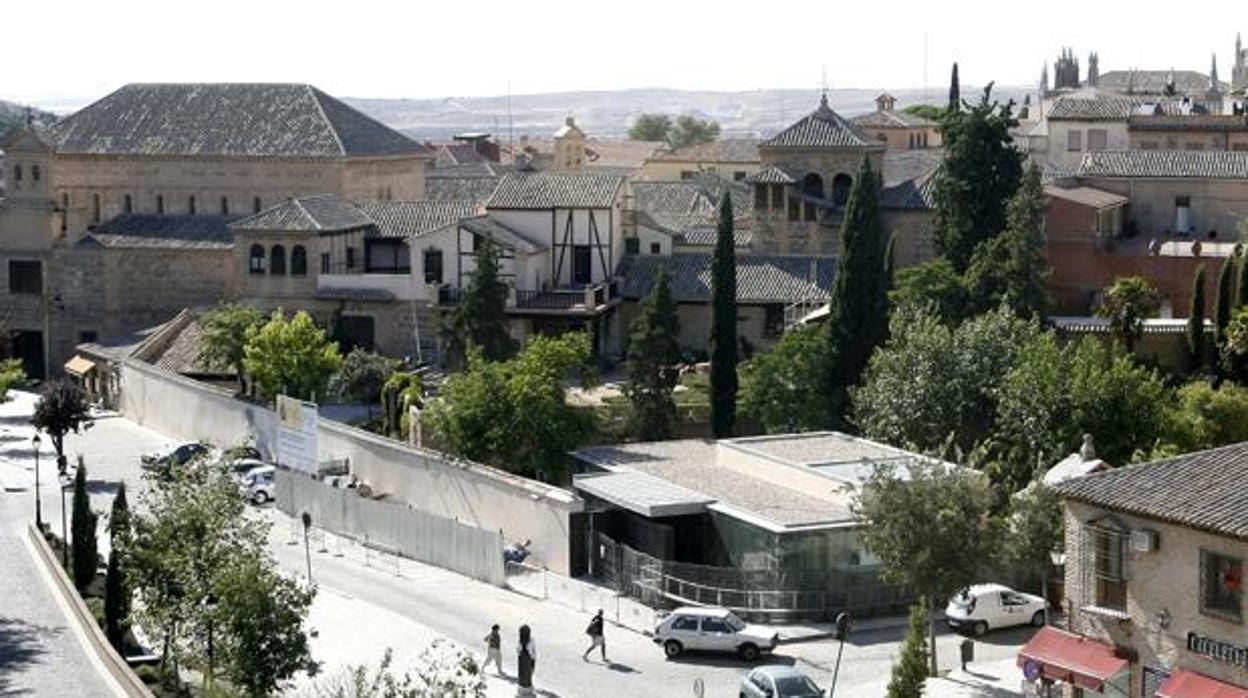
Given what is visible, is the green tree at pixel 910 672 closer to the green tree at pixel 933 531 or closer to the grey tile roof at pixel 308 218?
the green tree at pixel 933 531

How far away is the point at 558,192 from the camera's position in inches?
2714

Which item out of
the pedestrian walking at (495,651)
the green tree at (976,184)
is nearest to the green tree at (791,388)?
the green tree at (976,184)

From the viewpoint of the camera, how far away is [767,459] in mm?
48031

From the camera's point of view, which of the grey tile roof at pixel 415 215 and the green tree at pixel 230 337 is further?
the grey tile roof at pixel 415 215

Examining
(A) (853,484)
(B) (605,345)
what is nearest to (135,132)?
(B) (605,345)

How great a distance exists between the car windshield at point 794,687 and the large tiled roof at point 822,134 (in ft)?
124

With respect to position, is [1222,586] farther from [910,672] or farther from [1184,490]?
[910,672]

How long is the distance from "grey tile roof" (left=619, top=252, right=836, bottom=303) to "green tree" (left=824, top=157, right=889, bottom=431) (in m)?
9.32

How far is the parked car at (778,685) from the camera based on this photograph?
35094mm

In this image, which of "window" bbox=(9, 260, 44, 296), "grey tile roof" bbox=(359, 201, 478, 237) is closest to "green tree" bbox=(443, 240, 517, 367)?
"grey tile roof" bbox=(359, 201, 478, 237)

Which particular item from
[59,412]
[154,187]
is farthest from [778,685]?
[154,187]

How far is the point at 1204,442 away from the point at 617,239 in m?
24.9

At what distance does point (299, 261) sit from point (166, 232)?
9820mm

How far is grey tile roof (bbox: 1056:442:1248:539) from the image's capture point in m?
31.1
